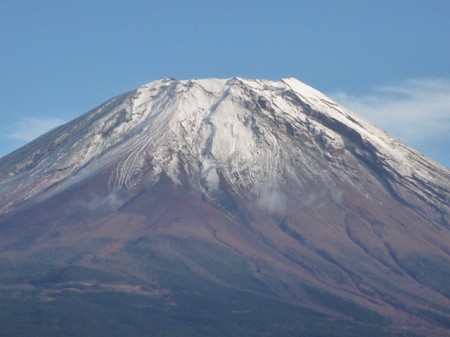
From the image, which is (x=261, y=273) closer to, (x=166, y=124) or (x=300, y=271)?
(x=300, y=271)

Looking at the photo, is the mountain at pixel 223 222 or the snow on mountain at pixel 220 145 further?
the snow on mountain at pixel 220 145

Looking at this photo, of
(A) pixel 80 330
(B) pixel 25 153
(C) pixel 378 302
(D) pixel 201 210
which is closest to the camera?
(A) pixel 80 330

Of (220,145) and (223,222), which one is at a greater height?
(220,145)

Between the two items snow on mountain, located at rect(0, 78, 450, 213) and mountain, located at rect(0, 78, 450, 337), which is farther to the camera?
snow on mountain, located at rect(0, 78, 450, 213)

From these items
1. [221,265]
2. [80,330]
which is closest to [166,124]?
[221,265]
